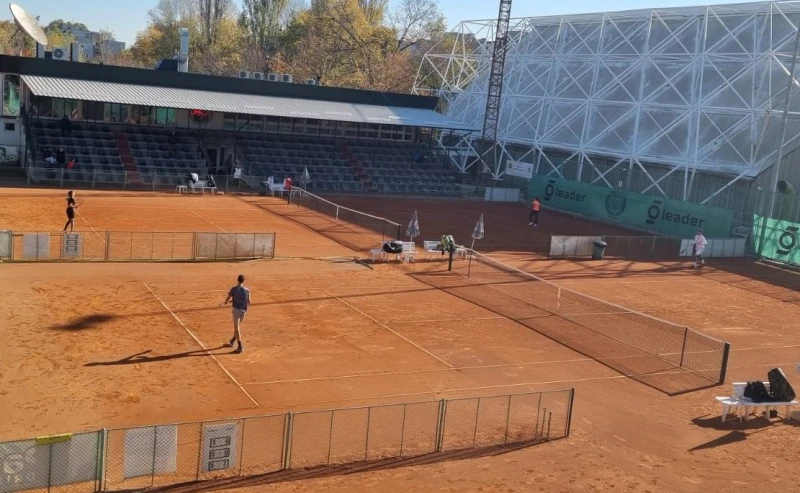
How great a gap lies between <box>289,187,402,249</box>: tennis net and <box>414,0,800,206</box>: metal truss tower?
1886 centimetres

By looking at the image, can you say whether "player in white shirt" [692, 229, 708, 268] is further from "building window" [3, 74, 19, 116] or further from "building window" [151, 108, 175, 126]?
"building window" [3, 74, 19, 116]

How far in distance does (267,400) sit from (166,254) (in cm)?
1558

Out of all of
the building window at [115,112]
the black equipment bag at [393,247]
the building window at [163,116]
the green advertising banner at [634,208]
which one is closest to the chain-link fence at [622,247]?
the green advertising banner at [634,208]

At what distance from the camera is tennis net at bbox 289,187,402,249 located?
4069cm

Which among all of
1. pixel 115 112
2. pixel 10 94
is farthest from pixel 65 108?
pixel 10 94

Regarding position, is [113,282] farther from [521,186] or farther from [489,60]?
[489,60]

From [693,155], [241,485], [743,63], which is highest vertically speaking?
[743,63]

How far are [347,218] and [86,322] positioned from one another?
2467 cm

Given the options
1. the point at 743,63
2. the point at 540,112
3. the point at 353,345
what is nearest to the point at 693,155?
the point at 743,63

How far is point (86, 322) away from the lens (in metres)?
21.9

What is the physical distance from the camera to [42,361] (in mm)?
18562

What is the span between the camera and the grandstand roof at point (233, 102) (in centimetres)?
5250

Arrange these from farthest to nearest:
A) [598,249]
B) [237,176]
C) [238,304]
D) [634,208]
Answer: [634,208] → [237,176] → [598,249] → [238,304]

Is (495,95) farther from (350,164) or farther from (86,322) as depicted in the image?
(86,322)
